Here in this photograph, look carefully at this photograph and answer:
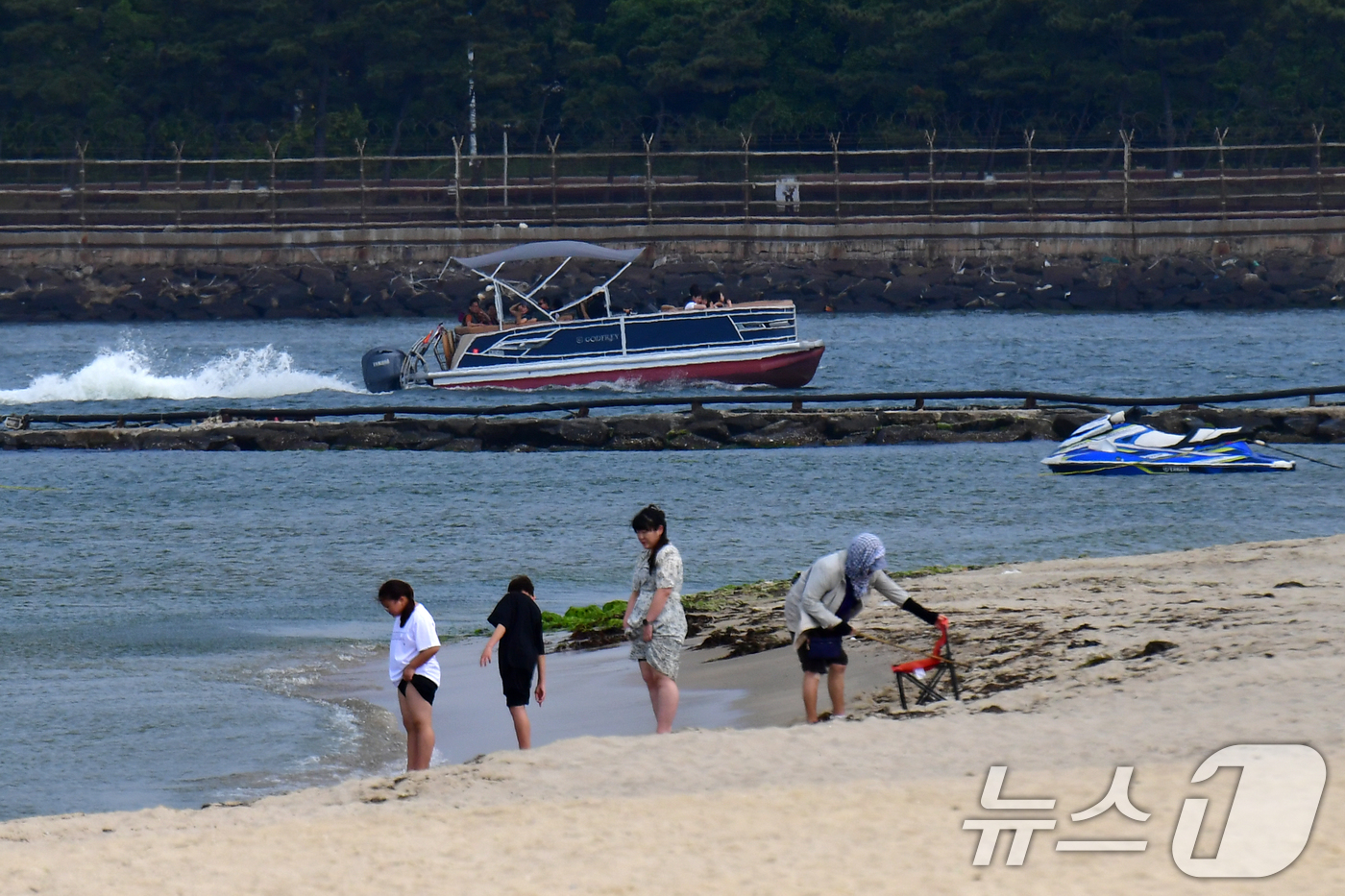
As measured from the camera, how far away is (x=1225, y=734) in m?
9.30

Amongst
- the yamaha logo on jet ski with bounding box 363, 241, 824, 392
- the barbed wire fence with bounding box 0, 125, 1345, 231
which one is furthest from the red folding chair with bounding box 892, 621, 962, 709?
the barbed wire fence with bounding box 0, 125, 1345, 231

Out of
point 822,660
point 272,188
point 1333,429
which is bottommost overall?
point 1333,429

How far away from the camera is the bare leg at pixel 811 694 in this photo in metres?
10.8

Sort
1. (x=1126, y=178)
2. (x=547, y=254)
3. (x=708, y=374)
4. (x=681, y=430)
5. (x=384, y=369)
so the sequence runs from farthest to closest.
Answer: (x=1126, y=178)
(x=384, y=369)
(x=708, y=374)
(x=547, y=254)
(x=681, y=430)

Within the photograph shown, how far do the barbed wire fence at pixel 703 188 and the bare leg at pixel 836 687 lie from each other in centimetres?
5466

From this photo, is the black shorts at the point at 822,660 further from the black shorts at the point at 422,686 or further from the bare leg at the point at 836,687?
the black shorts at the point at 422,686

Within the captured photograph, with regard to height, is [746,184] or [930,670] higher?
[746,184]

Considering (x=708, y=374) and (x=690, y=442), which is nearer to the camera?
(x=690, y=442)

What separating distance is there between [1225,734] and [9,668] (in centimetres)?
1089

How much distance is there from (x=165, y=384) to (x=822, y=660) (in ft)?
119

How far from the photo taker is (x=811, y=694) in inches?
425

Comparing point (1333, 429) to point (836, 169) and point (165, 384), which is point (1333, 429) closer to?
point (165, 384)

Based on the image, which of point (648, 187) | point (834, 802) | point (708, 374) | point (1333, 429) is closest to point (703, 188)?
point (648, 187)

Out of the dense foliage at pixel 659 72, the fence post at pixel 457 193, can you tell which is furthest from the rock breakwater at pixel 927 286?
the dense foliage at pixel 659 72
